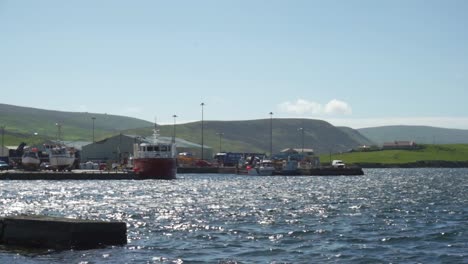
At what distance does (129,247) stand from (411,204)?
123 feet

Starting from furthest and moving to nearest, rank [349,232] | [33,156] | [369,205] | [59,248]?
1. [33,156]
2. [369,205]
3. [349,232]
4. [59,248]

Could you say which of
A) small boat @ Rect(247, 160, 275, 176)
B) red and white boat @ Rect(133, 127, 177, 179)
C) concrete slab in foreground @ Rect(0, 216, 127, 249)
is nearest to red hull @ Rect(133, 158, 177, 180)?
red and white boat @ Rect(133, 127, 177, 179)

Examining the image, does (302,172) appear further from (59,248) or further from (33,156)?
(59,248)

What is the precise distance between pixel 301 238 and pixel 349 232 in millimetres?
3985

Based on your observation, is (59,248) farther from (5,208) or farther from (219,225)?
(5,208)

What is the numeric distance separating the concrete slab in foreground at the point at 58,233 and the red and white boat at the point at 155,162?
3650 inches

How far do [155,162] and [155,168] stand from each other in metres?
1.02

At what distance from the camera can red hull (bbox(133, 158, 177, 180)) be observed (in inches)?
5098

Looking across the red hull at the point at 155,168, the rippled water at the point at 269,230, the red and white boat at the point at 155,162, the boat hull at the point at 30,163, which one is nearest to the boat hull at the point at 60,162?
the boat hull at the point at 30,163

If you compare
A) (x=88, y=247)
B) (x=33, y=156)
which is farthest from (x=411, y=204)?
(x=33, y=156)

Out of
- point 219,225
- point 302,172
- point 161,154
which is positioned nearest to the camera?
point 219,225

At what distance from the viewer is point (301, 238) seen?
40.4 m

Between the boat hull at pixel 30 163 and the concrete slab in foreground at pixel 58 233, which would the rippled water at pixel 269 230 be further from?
the boat hull at pixel 30 163

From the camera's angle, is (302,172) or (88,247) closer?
(88,247)
